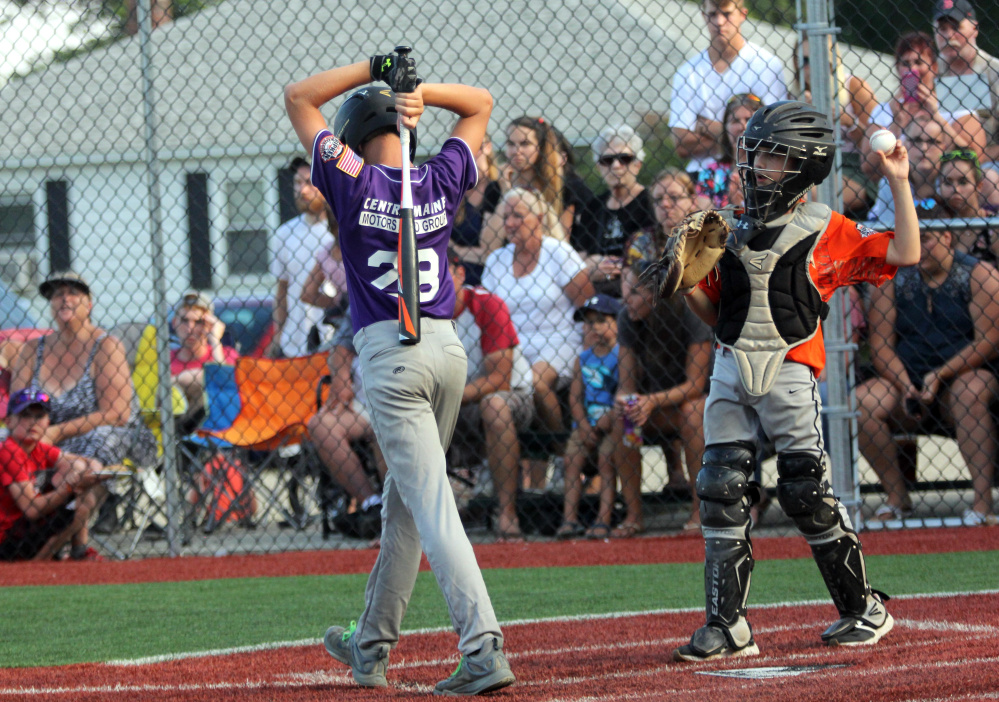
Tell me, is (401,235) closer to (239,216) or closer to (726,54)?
(726,54)

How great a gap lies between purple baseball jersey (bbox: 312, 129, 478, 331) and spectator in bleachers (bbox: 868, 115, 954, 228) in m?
4.00

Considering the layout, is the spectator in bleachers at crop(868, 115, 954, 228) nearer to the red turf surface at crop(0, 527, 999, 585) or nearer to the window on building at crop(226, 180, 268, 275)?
the red turf surface at crop(0, 527, 999, 585)

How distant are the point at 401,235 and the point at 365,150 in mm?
421

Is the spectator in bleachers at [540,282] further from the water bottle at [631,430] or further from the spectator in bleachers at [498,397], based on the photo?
the water bottle at [631,430]

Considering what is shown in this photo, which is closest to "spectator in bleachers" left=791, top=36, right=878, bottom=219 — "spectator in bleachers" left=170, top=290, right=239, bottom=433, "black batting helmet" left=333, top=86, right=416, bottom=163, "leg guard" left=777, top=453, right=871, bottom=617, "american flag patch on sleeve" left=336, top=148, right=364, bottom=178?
"leg guard" left=777, top=453, right=871, bottom=617

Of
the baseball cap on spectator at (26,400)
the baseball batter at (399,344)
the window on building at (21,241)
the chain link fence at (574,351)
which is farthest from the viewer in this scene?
the window on building at (21,241)

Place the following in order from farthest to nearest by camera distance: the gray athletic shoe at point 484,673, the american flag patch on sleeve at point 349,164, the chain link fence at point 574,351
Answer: the chain link fence at point 574,351 < the american flag patch on sleeve at point 349,164 < the gray athletic shoe at point 484,673

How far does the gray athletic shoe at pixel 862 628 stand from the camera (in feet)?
12.1

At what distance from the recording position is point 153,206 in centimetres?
717

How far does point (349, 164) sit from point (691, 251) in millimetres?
1080

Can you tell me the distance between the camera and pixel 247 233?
1471 centimetres

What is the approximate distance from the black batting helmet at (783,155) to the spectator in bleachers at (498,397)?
338cm

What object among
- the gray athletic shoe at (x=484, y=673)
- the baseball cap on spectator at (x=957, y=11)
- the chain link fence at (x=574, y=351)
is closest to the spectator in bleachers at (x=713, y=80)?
the chain link fence at (x=574, y=351)

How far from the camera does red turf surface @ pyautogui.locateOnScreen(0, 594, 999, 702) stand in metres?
3.02
